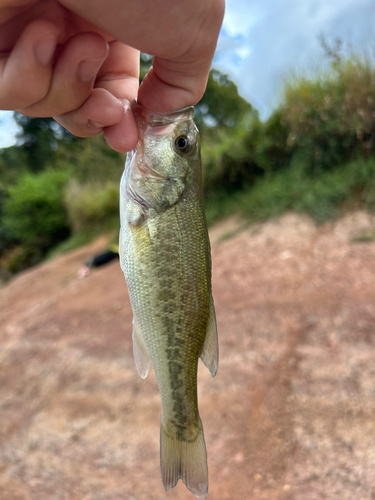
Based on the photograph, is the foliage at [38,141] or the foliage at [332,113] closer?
the foliage at [332,113]

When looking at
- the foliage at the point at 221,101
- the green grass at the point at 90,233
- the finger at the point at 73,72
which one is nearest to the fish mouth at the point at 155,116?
the finger at the point at 73,72

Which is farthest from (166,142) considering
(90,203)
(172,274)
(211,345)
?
(90,203)

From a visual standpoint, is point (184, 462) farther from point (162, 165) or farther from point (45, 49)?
point (45, 49)

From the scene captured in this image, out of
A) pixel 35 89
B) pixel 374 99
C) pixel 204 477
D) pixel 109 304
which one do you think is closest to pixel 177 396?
pixel 204 477

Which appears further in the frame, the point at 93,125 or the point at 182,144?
the point at 182,144

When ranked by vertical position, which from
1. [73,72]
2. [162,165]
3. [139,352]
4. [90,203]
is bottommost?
[90,203]

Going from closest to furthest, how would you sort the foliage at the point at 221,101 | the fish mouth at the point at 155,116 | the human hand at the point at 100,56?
1. the human hand at the point at 100,56
2. the fish mouth at the point at 155,116
3. the foliage at the point at 221,101

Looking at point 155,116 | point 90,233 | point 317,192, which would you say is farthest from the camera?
point 90,233

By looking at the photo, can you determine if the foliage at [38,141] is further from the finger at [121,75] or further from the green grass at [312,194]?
the finger at [121,75]
